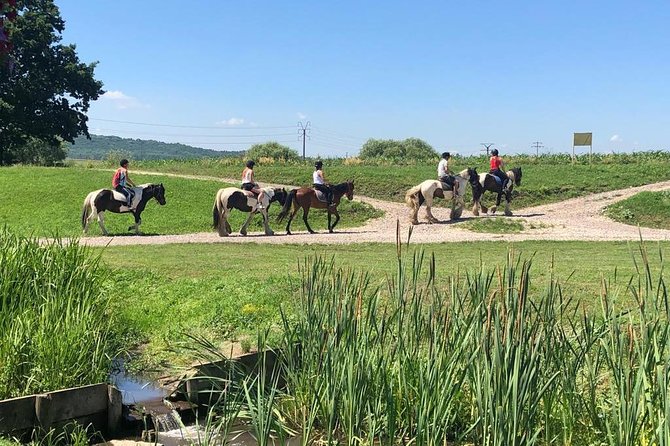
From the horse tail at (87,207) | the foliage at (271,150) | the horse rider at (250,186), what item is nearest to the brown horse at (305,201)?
the horse rider at (250,186)

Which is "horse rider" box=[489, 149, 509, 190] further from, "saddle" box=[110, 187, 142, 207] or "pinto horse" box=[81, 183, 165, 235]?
"saddle" box=[110, 187, 142, 207]

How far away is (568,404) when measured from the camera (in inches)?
144

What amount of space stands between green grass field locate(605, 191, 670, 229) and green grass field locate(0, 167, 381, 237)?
7.95 m

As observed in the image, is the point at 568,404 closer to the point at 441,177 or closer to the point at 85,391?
the point at 85,391

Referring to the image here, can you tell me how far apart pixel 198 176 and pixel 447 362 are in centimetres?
3025

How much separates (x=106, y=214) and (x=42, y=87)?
2596 centimetres

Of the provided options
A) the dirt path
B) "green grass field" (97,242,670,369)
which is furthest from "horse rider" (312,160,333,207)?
"green grass field" (97,242,670,369)

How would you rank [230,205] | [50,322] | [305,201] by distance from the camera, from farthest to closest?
[305,201]
[230,205]
[50,322]

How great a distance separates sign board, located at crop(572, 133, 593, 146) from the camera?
3356cm

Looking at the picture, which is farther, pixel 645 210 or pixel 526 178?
pixel 526 178

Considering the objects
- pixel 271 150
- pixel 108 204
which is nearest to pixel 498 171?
pixel 108 204

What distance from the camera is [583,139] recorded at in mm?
33844

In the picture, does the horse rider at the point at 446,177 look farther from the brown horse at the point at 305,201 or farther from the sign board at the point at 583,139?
the sign board at the point at 583,139

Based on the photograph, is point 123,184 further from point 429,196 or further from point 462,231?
point 462,231
